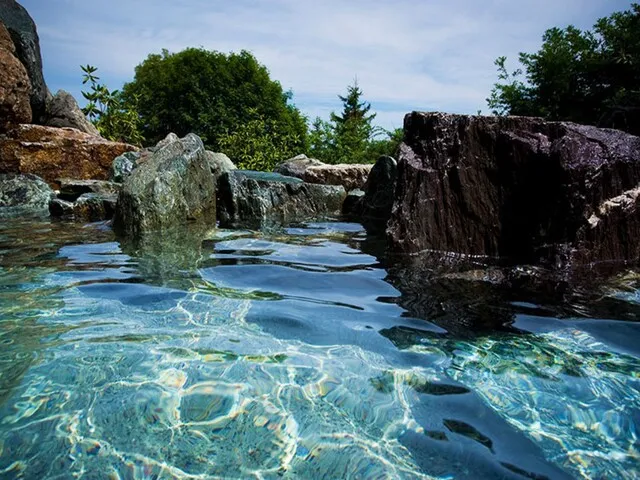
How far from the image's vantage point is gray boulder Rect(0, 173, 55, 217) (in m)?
10.6

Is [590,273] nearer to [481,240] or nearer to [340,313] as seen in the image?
[481,240]

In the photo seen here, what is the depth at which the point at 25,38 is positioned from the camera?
611 inches

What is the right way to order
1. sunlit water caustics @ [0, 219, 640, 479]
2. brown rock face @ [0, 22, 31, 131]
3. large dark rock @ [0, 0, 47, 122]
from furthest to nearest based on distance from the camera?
large dark rock @ [0, 0, 47, 122]
brown rock face @ [0, 22, 31, 131]
sunlit water caustics @ [0, 219, 640, 479]

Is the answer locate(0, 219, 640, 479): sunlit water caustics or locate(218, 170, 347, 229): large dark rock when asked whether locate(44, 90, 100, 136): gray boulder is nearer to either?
locate(218, 170, 347, 229): large dark rock

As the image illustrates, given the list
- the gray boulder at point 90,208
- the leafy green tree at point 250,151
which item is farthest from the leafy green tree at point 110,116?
the gray boulder at point 90,208

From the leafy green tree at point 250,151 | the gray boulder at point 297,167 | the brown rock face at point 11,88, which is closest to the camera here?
the brown rock face at point 11,88

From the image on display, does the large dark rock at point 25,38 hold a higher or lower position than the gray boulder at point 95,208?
higher

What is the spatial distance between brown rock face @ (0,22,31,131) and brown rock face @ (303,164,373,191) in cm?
888

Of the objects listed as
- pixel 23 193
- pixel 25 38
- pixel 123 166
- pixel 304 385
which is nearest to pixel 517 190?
pixel 304 385

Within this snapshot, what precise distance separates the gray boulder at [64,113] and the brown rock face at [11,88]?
3.75 m

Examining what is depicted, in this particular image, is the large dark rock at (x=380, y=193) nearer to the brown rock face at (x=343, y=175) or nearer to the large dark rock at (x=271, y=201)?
the large dark rock at (x=271, y=201)

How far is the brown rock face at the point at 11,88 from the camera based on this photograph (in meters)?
13.3

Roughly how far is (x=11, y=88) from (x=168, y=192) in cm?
1000

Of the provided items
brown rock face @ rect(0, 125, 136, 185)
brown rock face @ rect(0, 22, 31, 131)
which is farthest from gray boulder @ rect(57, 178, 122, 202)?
brown rock face @ rect(0, 22, 31, 131)
